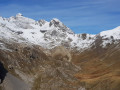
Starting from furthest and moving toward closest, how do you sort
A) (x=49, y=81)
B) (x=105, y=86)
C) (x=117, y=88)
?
(x=49, y=81) → (x=105, y=86) → (x=117, y=88)

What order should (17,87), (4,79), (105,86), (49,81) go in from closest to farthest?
(105,86), (17,87), (4,79), (49,81)

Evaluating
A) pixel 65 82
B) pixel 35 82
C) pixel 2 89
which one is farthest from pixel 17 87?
pixel 65 82

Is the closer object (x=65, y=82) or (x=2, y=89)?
(x=2, y=89)

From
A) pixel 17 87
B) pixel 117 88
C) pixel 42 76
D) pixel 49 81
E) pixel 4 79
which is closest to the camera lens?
pixel 117 88

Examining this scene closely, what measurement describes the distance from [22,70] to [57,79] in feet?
123

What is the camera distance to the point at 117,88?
130125mm

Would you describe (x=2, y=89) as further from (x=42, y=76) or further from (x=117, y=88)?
(x=117, y=88)

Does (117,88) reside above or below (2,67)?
below

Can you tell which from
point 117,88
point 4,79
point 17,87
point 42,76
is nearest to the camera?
point 117,88

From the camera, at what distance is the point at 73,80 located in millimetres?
182000

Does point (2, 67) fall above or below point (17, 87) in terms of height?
above

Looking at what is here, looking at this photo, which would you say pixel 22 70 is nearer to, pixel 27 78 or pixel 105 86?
pixel 27 78

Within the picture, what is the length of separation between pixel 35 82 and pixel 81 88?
3813cm

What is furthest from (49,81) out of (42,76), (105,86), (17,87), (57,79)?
Answer: (105,86)
